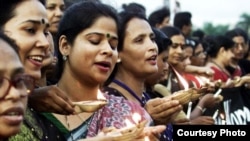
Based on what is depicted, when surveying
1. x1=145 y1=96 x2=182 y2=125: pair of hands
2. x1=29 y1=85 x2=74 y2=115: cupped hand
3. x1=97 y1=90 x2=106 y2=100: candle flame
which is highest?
x1=29 y1=85 x2=74 y2=115: cupped hand

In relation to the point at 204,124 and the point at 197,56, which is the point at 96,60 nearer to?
the point at 204,124

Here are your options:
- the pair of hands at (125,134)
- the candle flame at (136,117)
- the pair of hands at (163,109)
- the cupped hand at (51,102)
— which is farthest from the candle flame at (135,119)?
the pair of hands at (125,134)

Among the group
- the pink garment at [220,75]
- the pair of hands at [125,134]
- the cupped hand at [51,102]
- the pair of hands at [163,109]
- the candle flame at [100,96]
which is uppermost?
the cupped hand at [51,102]

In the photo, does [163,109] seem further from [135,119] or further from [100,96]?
[100,96]

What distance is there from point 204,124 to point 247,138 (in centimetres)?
35

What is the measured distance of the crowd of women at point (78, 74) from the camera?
1936 mm

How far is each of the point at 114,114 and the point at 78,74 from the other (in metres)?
0.25

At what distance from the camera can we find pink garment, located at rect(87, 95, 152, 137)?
2637 mm

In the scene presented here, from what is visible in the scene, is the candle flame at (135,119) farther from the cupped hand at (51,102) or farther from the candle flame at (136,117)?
the cupped hand at (51,102)

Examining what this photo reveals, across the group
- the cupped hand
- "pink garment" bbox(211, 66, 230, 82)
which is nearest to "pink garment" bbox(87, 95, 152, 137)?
the cupped hand

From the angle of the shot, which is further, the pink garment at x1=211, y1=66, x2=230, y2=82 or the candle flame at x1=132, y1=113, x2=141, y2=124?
the pink garment at x1=211, y1=66, x2=230, y2=82

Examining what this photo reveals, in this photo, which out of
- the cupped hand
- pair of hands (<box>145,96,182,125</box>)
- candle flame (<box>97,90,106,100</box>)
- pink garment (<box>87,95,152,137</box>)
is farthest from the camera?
pair of hands (<box>145,96,182,125</box>)

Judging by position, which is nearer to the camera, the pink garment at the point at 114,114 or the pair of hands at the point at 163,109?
the pink garment at the point at 114,114

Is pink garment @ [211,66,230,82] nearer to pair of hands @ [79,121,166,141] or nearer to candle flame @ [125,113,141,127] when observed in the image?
candle flame @ [125,113,141,127]
